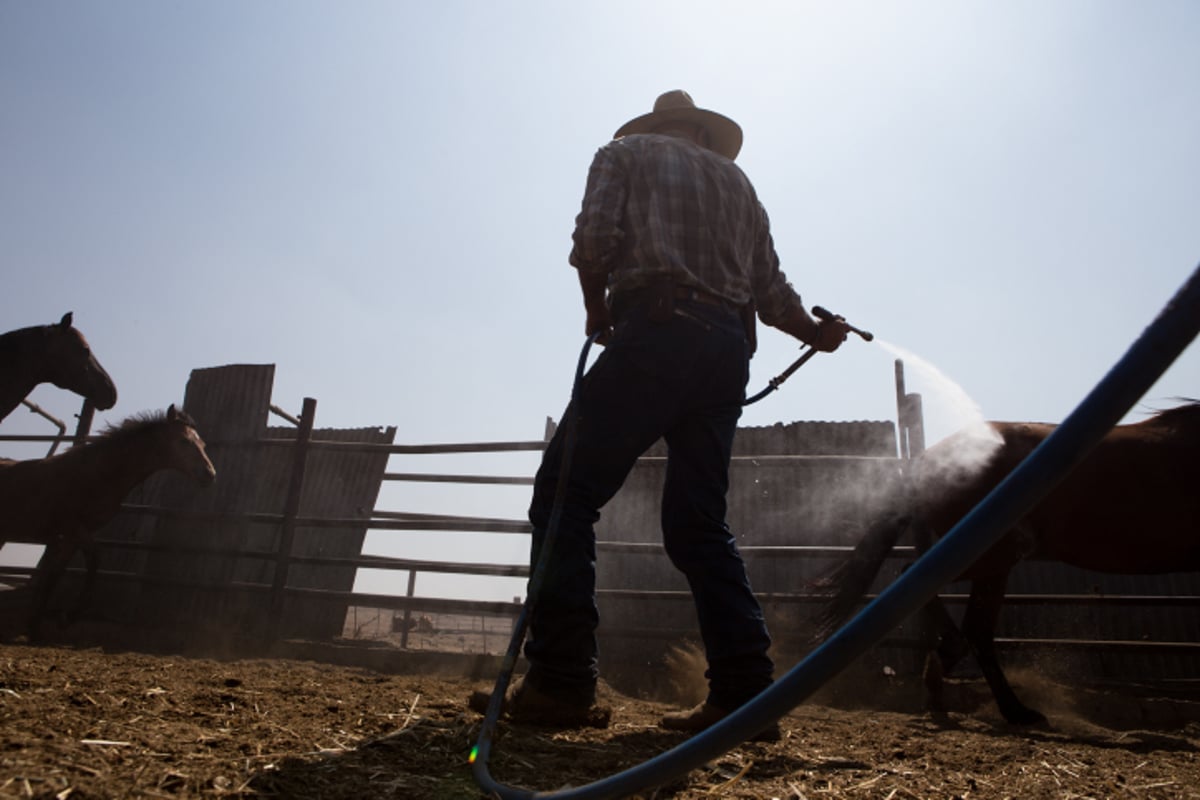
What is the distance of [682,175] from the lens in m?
2.31

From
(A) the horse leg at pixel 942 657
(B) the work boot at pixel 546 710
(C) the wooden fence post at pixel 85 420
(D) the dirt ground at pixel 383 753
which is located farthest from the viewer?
(C) the wooden fence post at pixel 85 420

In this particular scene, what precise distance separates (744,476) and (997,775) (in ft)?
20.0

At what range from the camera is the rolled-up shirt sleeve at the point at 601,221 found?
2.21 metres

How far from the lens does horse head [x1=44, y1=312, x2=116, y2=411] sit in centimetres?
631

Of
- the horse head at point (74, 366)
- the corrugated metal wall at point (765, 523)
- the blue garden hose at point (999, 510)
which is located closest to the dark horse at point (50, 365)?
the horse head at point (74, 366)

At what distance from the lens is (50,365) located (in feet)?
20.5

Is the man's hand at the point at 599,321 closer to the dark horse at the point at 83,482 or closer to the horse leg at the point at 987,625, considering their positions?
the horse leg at the point at 987,625

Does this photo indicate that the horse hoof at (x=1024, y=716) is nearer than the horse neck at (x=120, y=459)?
Yes

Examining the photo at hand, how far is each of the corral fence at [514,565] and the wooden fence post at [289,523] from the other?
0.06ft

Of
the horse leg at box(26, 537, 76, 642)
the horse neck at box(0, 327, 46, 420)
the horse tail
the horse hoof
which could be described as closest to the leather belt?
the horse tail

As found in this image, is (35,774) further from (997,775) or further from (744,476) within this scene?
(744,476)

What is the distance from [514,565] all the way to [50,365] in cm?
439

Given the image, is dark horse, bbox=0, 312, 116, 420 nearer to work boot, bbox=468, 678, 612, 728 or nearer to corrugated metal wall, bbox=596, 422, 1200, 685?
corrugated metal wall, bbox=596, 422, 1200, 685

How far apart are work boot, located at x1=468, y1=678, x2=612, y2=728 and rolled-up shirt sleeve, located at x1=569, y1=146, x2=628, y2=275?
1224mm
